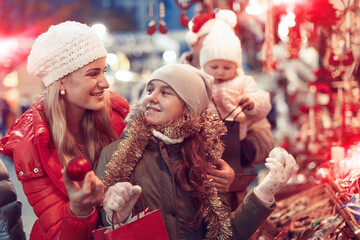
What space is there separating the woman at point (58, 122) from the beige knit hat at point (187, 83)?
1.53ft

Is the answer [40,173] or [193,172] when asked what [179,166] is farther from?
[40,173]

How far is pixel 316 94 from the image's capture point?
680 centimetres

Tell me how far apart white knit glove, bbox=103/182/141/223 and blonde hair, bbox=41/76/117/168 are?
2.11 feet

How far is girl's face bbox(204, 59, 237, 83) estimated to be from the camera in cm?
306

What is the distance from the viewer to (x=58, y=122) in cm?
247

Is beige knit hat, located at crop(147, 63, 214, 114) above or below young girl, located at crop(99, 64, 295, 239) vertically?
above

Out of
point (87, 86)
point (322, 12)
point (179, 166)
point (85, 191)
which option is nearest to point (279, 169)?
point (179, 166)

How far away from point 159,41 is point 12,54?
9.81 metres

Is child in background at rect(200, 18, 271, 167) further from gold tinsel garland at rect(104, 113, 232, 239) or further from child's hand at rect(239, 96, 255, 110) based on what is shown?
gold tinsel garland at rect(104, 113, 232, 239)

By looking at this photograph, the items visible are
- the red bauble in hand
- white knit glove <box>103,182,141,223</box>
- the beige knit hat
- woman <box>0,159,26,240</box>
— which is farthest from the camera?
woman <box>0,159,26,240</box>

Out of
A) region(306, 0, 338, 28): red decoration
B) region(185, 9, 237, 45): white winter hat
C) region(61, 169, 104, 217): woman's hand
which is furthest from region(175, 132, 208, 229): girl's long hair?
region(306, 0, 338, 28): red decoration

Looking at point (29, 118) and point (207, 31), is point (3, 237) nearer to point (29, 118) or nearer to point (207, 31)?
point (29, 118)

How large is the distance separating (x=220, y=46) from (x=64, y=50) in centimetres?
112

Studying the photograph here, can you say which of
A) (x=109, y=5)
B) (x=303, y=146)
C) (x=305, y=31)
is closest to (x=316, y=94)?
(x=303, y=146)
